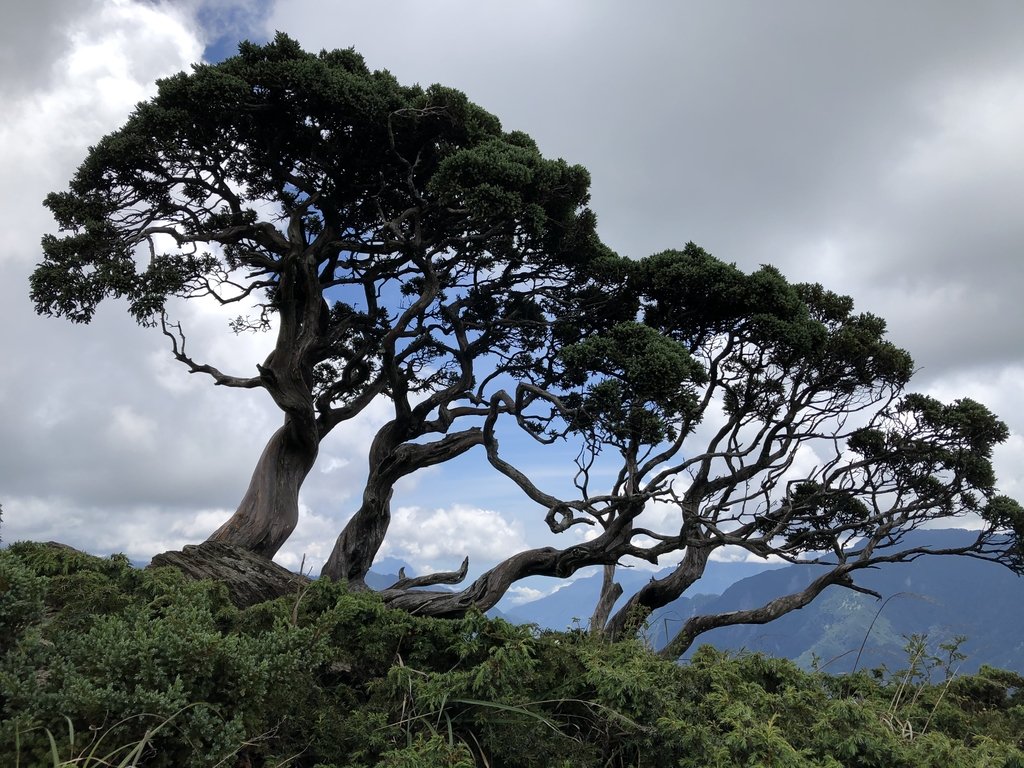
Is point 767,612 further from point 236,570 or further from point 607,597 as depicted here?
point 236,570

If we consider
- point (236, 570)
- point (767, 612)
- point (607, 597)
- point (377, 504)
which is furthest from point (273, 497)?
point (767, 612)

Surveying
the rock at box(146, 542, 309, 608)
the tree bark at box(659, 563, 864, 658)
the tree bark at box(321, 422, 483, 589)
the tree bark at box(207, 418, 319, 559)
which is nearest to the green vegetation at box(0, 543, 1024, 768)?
the rock at box(146, 542, 309, 608)

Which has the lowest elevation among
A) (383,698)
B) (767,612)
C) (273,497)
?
(383,698)

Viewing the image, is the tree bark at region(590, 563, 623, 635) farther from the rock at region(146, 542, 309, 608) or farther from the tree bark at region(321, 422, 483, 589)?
the rock at region(146, 542, 309, 608)

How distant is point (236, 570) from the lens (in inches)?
348

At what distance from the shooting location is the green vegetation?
2.84 m

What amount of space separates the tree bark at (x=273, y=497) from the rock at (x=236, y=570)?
4324mm

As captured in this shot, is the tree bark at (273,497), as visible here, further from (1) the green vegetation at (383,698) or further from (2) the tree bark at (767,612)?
(1) the green vegetation at (383,698)

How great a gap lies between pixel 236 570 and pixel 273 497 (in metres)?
5.39

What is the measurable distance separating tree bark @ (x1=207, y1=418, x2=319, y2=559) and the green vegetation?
9089mm

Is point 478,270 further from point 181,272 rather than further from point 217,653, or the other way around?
point 217,653

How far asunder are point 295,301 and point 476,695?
12317 mm

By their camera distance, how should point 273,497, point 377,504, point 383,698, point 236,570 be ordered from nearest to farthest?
point 383,698 < point 236,570 < point 273,497 < point 377,504

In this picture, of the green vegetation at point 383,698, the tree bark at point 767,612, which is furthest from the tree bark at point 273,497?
the green vegetation at point 383,698
